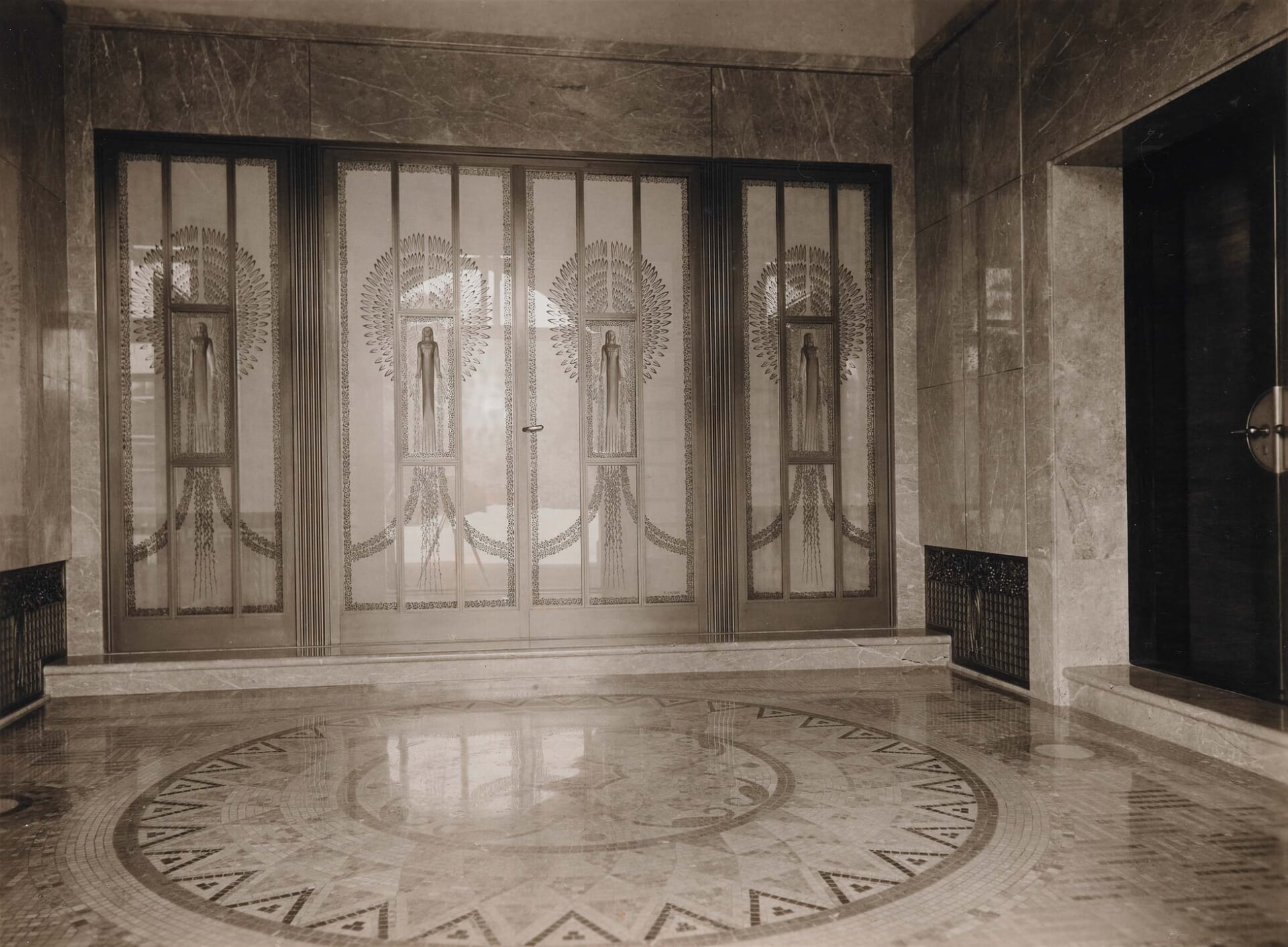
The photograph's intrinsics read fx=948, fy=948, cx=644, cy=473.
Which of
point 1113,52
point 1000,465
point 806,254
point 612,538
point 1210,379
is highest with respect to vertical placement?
point 1113,52

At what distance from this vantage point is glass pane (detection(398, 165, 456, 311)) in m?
5.69

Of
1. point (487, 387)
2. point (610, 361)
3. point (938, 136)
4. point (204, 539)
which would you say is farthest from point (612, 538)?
point (938, 136)

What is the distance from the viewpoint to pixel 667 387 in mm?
5926

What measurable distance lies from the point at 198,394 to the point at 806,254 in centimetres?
377

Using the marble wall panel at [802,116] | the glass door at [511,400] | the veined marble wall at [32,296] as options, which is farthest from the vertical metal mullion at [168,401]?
the marble wall panel at [802,116]

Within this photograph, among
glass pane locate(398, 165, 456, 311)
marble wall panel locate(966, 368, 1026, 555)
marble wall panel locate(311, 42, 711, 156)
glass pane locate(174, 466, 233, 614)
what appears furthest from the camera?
glass pane locate(398, 165, 456, 311)

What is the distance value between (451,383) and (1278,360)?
4176 millimetres

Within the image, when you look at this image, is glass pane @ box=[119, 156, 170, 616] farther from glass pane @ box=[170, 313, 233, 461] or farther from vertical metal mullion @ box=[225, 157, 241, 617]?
vertical metal mullion @ box=[225, 157, 241, 617]

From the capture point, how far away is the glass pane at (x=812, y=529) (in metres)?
5.97

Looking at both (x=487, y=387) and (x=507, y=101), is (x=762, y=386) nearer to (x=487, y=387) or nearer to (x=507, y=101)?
(x=487, y=387)

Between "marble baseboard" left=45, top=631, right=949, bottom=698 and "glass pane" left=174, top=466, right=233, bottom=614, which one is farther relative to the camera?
"glass pane" left=174, top=466, right=233, bottom=614

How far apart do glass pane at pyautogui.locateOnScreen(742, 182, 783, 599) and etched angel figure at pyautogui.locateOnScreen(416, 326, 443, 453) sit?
6.27 feet

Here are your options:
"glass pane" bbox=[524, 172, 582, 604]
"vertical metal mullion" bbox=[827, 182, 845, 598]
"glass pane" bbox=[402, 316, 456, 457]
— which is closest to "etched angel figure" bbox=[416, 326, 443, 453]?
"glass pane" bbox=[402, 316, 456, 457]

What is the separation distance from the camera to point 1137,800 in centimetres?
322
